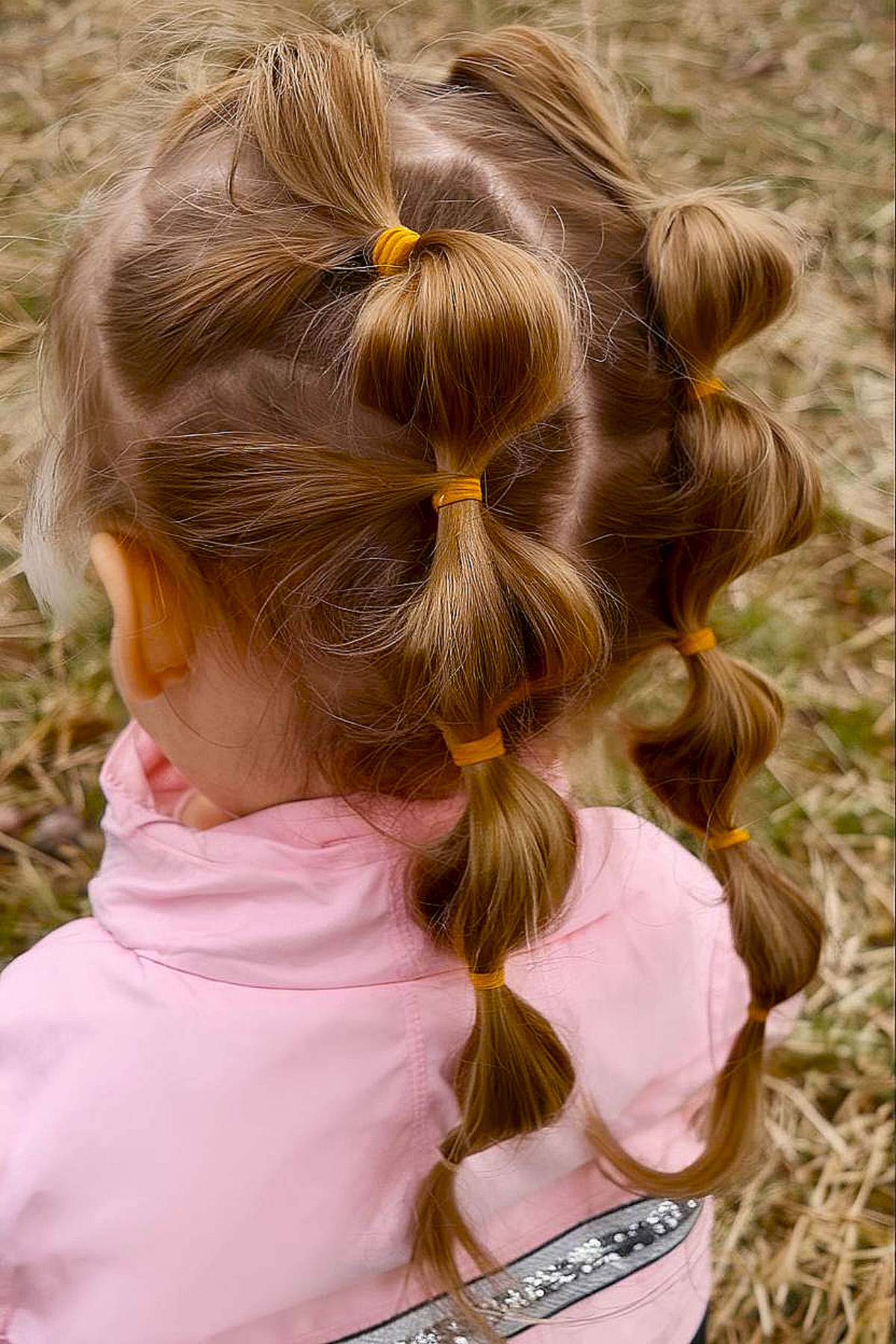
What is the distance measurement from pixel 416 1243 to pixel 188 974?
0.33 meters

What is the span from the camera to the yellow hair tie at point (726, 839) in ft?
4.64

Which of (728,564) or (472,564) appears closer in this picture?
(472,564)

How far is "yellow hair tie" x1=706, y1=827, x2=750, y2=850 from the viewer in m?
→ 1.42

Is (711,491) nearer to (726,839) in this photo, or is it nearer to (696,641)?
(696,641)

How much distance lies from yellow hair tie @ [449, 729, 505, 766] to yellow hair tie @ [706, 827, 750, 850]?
378mm

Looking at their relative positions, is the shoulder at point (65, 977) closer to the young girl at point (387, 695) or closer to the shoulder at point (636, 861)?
the young girl at point (387, 695)

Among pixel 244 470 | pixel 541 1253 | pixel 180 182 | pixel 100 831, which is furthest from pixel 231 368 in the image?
pixel 100 831

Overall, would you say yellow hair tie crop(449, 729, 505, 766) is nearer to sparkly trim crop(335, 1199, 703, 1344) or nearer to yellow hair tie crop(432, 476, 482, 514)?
yellow hair tie crop(432, 476, 482, 514)

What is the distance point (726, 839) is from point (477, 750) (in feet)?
1.31

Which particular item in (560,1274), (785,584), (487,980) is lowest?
(785,584)

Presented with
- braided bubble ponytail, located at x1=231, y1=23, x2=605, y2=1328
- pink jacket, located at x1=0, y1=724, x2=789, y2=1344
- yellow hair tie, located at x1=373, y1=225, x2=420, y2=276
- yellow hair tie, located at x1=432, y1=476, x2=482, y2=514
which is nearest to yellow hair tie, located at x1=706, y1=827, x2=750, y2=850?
pink jacket, located at x1=0, y1=724, x2=789, y2=1344

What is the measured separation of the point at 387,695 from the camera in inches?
46.8

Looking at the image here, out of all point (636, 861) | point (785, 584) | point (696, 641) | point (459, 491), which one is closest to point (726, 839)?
point (636, 861)

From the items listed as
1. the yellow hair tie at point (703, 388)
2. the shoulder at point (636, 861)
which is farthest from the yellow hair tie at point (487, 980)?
the yellow hair tie at point (703, 388)
